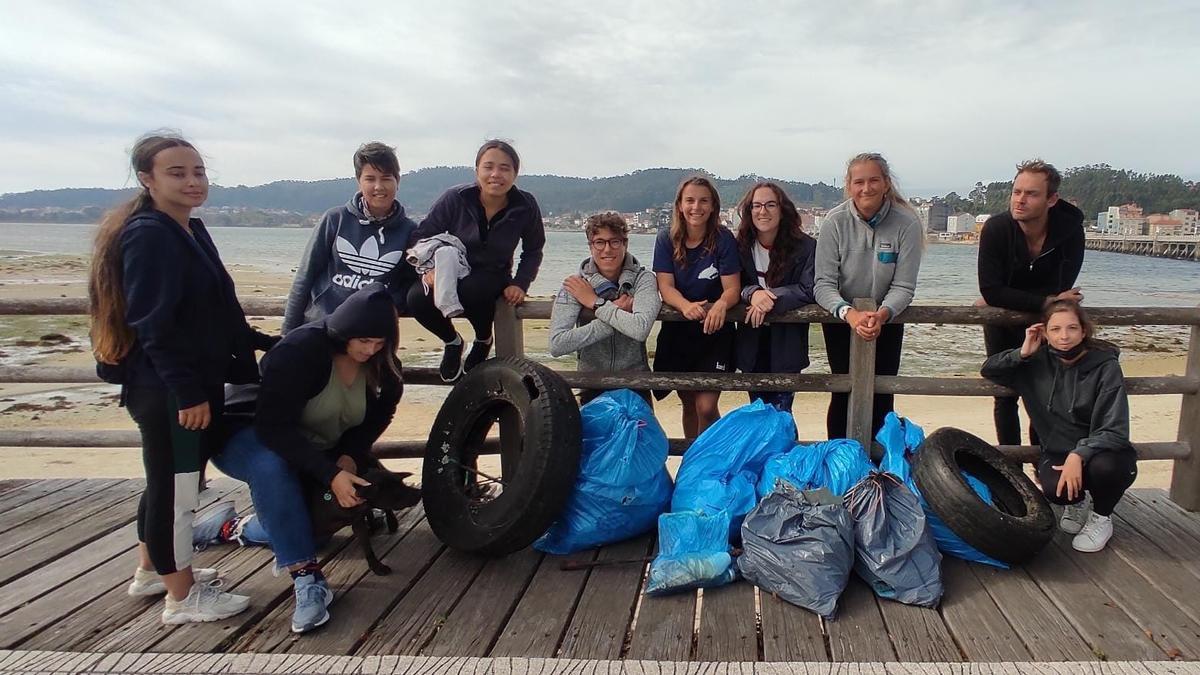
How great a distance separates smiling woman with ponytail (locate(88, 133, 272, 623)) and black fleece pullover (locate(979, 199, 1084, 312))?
3.62 m

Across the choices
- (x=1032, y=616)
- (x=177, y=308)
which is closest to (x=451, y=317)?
(x=177, y=308)

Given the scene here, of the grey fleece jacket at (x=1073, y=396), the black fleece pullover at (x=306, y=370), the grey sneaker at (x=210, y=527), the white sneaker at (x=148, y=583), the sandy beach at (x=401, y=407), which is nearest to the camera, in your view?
the black fleece pullover at (x=306, y=370)

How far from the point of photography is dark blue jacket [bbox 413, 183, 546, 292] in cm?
373

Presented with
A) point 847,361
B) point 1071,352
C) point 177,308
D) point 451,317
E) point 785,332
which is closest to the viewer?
point 177,308

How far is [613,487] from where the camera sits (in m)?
3.28

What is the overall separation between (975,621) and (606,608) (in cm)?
136

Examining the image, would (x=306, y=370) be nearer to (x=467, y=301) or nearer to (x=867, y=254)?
(x=467, y=301)

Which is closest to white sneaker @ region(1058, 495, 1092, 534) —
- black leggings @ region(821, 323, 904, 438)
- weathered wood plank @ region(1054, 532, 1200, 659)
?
weathered wood plank @ region(1054, 532, 1200, 659)

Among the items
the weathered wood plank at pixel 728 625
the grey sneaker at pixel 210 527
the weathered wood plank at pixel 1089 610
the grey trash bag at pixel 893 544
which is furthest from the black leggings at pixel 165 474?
the weathered wood plank at pixel 1089 610

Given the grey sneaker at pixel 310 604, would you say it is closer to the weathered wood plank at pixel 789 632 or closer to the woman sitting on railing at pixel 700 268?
the weathered wood plank at pixel 789 632

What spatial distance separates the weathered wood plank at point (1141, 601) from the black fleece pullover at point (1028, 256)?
4.17 feet

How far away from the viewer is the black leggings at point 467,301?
3.66 m

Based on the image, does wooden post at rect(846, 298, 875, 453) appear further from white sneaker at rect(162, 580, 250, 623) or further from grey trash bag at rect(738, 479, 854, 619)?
white sneaker at rect(162, 580, 250, 623)

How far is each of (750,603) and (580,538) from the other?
32.2 inches
